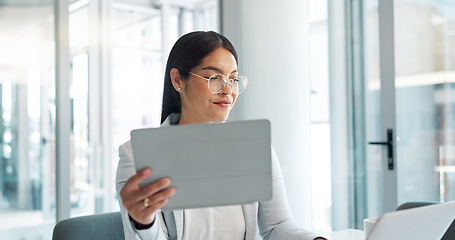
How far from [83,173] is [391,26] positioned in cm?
351

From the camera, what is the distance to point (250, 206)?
1.44m

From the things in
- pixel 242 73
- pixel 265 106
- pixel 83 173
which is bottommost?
pixel 83 173

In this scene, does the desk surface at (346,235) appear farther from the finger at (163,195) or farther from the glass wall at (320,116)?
the glass wall at (320,116)

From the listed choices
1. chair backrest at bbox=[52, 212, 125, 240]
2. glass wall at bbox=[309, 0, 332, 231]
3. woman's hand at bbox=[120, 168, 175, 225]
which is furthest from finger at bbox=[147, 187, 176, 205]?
glass wall at bbox=[309, 0, 332, 231]

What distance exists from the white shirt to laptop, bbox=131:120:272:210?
18.1 inches

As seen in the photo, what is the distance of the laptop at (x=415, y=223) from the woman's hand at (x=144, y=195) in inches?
15.4

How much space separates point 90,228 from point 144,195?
515 mm

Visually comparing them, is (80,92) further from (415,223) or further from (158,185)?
(415,223)

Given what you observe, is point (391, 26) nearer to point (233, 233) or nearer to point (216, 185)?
point (233, 233)

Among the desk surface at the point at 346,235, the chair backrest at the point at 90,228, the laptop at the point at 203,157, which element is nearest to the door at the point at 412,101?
the desk surface at the point at 346,235

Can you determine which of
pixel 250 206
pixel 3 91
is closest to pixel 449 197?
pixel 250 206

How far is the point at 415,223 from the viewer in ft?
3.01

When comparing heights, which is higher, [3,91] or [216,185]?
[3,91]

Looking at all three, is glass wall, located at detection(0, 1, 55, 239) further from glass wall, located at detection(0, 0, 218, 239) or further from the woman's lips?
the woman's lips
